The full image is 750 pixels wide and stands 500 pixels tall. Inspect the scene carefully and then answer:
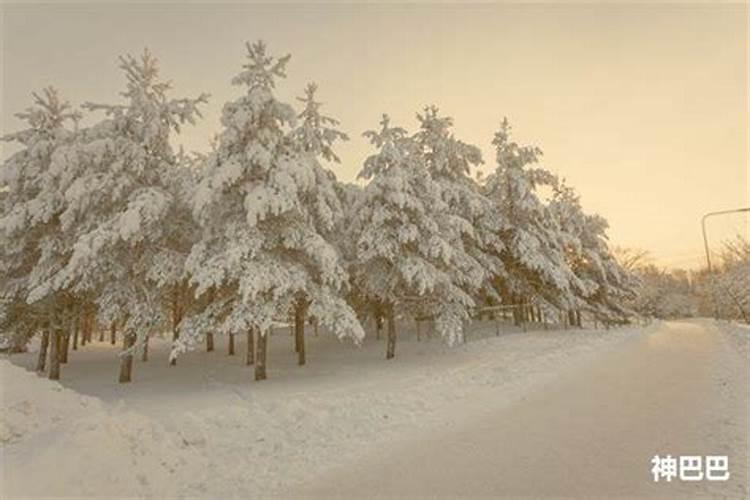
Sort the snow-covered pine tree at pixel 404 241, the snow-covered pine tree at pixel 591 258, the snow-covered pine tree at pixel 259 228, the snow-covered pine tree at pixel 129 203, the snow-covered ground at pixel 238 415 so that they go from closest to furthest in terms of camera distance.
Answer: the snow-covered ground at pixel 238 415
the snow-covered pine tree at pixel 259 228
the snow-covered pine tree at pixel 129 203
the snow-covered pine tree at pixel 404 241
the snow-covered pine tree at pixel 591 258

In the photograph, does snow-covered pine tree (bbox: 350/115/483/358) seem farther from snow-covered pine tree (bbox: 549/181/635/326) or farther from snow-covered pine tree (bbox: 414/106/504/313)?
snow-covered pine tree (bbox: 549/181/635/326)

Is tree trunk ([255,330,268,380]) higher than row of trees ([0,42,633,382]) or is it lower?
lower

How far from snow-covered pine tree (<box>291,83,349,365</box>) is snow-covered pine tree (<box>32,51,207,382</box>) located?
4400 mm

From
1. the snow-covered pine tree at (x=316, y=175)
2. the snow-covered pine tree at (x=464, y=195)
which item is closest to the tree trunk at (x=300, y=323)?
the snow-covered pine tree at (x=316, y=175)

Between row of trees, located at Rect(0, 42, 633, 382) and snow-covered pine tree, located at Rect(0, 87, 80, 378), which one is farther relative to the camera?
snow-covered pine tree, located at Rect(0, 87, 80, 378)

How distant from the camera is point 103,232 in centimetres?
1764

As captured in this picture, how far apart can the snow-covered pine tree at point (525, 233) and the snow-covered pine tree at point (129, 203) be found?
58.2ft

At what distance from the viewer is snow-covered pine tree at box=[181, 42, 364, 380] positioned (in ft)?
54.3

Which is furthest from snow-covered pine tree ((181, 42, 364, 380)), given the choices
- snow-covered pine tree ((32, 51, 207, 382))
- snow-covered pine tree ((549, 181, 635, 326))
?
snow-covered pine tree ((549, 181, 635, 326))

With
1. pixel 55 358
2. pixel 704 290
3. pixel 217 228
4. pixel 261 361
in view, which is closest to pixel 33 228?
pixel 55 358

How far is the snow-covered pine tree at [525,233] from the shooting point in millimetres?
28344

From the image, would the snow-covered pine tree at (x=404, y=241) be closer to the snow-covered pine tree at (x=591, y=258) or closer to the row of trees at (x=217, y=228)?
the row of trees at (x=217, y=228)

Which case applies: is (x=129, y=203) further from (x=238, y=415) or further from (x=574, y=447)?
(x=574, y=447)

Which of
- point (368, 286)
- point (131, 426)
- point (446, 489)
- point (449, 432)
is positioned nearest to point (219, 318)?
point (368, 286)
